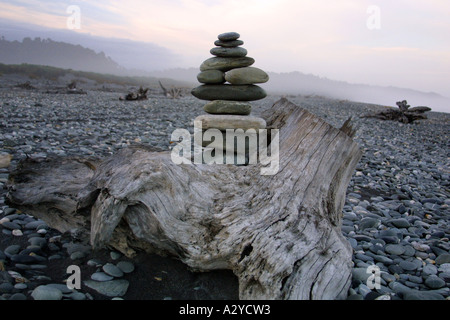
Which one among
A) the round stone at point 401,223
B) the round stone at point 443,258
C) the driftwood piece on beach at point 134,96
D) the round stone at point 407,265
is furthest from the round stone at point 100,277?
the driftwood piece on beach at point 134,96

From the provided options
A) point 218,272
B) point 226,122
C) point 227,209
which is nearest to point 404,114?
point 226,122

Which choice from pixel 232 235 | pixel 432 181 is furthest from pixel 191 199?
pixel 432 181

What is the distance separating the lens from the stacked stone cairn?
5.48 meters

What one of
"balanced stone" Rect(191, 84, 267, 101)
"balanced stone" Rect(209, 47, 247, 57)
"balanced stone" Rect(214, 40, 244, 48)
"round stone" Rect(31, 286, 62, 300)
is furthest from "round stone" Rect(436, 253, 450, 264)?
"balanced stone" Rect(214, 40, 244, 48)

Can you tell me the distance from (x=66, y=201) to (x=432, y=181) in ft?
24.9

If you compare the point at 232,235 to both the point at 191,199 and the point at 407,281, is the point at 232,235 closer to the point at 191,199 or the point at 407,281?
the point at 191,199

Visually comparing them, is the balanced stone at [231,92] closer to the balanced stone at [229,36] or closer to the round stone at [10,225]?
the balanced stone at [229,36]

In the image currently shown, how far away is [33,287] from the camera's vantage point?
9.01ft

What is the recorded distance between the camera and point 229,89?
5789 mm

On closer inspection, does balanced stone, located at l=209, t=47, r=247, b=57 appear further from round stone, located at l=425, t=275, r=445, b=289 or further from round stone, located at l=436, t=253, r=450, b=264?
round stone, located at l=425, t=275, r=445, b=289

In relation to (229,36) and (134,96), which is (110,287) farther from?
(134,96)

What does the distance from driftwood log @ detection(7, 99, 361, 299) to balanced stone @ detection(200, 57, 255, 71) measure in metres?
2.02

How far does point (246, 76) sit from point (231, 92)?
40cm

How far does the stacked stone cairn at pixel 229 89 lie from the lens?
5.48 m
